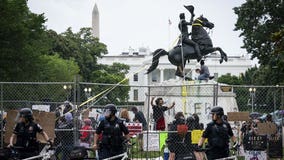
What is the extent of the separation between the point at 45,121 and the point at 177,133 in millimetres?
3557

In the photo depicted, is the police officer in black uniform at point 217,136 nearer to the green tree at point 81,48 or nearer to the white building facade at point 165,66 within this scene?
the green tree at point 81,48

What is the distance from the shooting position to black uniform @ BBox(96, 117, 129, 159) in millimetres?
16281

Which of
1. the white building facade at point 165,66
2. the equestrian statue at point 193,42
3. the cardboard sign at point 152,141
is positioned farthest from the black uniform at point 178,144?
the white building facade at point 165,66

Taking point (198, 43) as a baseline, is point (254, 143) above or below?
below

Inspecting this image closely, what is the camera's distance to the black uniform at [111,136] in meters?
16.3

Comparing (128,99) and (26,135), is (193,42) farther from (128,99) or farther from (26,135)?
(26,135)

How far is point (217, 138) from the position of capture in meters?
15.9

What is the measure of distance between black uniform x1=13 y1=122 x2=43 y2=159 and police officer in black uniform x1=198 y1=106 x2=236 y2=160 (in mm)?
3638

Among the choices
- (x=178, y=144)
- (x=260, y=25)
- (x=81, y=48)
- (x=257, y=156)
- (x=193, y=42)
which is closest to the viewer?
(x=257, y=156)

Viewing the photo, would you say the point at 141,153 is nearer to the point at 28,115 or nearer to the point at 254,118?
the point at 254,118

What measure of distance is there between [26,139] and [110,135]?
73.4 inches

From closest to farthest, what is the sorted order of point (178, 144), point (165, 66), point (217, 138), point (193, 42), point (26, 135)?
point (217, 138) < point (26, 135) < point (178, 144) < point (193, 42) < point (165, 66)

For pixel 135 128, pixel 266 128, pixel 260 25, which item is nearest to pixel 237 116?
pixel 266 128

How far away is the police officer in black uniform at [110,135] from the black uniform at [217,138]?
1.78 metres
